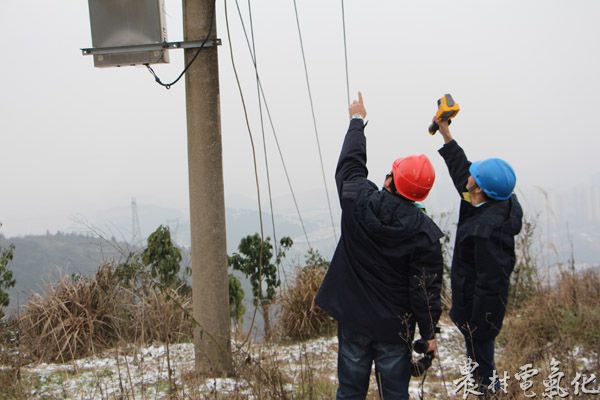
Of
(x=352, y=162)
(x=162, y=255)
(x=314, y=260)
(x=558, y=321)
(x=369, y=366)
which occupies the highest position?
(x=352, y=162)

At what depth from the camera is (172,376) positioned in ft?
14.0

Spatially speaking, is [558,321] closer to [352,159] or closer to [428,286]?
[428,286]

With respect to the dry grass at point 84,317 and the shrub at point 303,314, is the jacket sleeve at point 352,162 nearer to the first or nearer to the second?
the dry grass at point 84,317

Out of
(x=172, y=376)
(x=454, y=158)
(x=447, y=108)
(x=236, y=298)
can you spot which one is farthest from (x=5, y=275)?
(x=447, y=108)

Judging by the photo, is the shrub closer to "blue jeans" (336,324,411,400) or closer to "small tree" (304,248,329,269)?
"small tree" (304,248,329,269)

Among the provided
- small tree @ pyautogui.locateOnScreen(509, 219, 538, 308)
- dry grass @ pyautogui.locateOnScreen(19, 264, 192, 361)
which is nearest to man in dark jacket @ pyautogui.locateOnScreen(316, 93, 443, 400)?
dry grass @ pyautogui.locateOnScreen(19, 264, 192, 361)

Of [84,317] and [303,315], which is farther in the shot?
[303,315]

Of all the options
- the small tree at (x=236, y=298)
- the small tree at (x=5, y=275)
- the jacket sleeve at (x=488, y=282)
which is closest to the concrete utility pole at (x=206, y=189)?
the jacket sleeve at (x=488, y=282)

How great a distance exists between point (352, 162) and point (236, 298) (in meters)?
4.78

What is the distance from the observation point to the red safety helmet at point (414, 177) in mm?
2891

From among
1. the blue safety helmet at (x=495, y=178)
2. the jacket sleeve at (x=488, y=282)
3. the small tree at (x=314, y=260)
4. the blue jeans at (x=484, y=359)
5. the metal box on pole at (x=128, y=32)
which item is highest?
the metal box on pole at (x=128, y=32)

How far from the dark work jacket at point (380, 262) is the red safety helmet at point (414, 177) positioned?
6 cm

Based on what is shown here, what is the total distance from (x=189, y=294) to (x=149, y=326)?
1.67 meters

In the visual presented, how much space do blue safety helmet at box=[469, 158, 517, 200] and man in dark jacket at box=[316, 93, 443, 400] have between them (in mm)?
586
